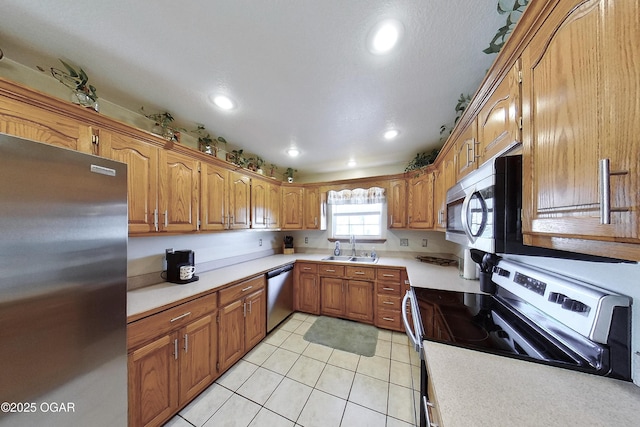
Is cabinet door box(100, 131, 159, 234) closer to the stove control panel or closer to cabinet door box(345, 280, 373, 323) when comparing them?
cabinet door box(345, 280, 373, 323)

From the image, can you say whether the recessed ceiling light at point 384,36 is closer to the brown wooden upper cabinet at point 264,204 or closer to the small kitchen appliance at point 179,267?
the brown wooden upper cabinet at point 264,204

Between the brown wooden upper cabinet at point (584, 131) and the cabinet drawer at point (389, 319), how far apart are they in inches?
86.3

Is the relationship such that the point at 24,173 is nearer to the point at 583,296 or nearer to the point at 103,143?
the point at 103,143

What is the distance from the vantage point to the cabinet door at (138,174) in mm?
1352

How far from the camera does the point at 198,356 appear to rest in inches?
61.7

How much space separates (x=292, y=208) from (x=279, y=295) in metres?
1.44

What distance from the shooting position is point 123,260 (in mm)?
1037

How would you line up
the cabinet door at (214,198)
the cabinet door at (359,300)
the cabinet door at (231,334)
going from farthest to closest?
1. the cabinet door at (359,300)
2. the cabinet door at (214,198)
3. the cabinet door at (231,334)

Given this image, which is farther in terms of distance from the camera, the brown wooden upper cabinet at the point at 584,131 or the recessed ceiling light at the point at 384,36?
the recessed ceiling light at the point at 384,36

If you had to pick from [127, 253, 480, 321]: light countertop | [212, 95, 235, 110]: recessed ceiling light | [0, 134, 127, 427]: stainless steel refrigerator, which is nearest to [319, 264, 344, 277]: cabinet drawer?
[127, 253, 480, 321]: light countertop

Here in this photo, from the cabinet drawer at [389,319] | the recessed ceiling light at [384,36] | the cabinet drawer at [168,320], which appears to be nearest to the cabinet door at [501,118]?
the recessed ceiling light at [384,36]

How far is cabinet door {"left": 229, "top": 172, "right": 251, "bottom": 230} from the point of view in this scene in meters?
2.33

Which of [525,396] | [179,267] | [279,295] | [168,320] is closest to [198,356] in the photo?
[168,320]

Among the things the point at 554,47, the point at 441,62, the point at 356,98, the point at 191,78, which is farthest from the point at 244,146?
the point at 554,47
